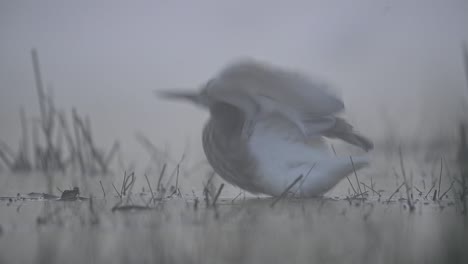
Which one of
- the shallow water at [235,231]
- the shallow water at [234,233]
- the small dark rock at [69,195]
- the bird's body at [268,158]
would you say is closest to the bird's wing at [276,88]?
the bird's body at [268,158]

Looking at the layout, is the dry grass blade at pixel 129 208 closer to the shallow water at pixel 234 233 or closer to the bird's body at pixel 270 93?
the shallow water at pixel 234 233

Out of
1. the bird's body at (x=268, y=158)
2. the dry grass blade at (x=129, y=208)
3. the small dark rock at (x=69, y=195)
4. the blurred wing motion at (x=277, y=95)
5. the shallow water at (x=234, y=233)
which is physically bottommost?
the shallow water at (x=234, y=233)

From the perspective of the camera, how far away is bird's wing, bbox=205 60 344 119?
3.31 metres

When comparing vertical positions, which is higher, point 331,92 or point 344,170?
point 331,92

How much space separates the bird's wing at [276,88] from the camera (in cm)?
331

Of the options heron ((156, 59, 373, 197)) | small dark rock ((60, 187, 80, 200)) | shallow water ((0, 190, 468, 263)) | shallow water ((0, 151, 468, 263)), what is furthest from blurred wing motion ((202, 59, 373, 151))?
small dark rock ((60, 187, 80, 200))

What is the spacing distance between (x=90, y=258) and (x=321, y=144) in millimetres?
2344

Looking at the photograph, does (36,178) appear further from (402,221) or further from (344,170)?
(402,221)

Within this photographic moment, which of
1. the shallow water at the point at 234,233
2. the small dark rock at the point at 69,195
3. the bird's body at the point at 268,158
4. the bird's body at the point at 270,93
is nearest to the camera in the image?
the shallow water at the point at 234,233

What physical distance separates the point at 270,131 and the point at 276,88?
0.90 feet

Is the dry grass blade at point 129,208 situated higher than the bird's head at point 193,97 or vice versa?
the bird's head at point 193,97

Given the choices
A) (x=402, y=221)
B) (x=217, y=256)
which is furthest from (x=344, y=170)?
(x=217, y=256)

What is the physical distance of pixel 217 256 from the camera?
1627mm

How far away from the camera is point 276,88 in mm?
3412
